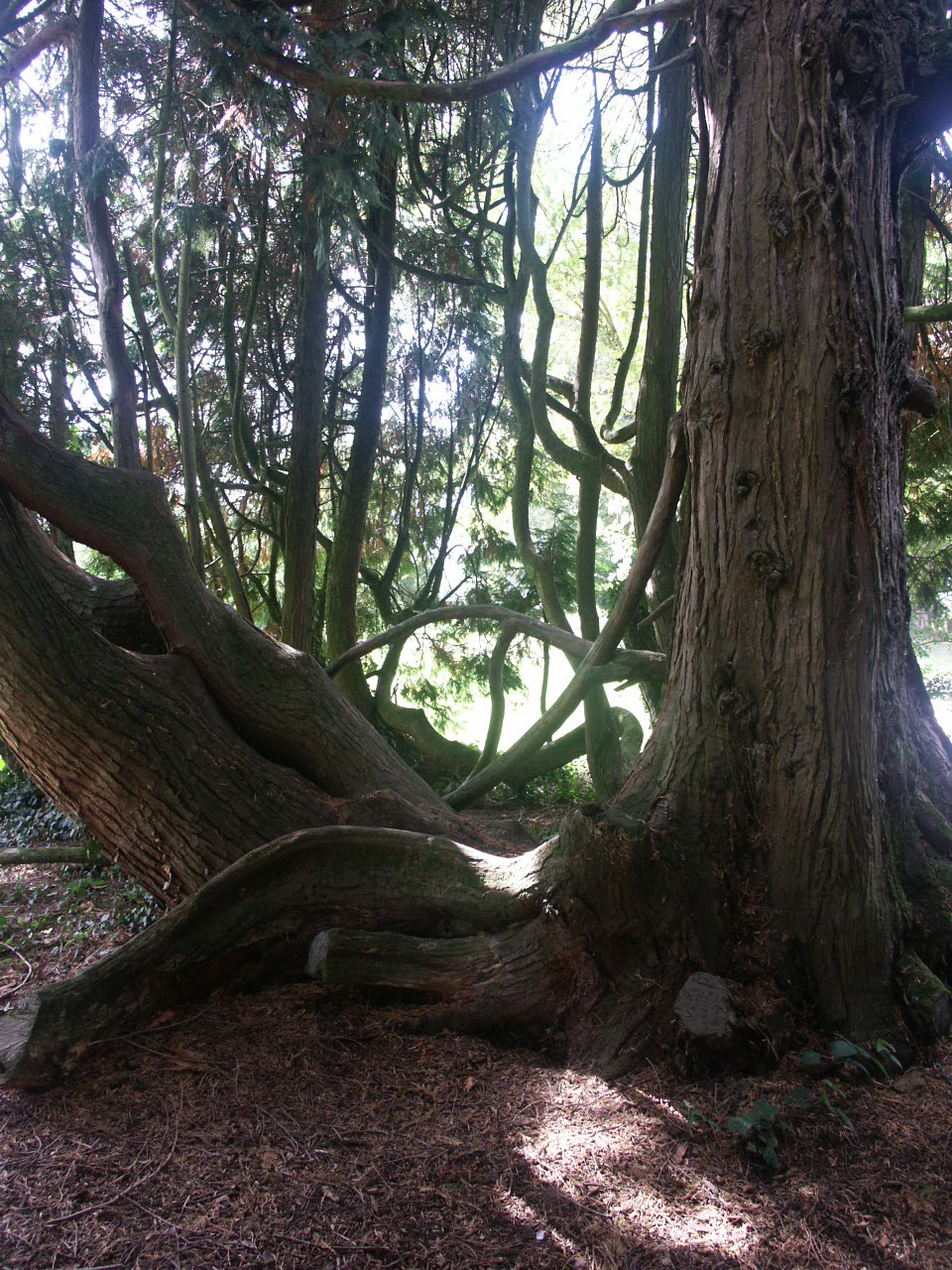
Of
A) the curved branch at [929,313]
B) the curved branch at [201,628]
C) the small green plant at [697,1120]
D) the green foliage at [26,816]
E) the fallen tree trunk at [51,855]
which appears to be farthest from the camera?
the green foliage at [26,816]

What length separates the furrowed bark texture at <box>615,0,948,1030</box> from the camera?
3.10m

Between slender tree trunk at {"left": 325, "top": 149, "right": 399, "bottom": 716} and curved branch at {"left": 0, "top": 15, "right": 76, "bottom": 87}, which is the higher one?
curved branch at {"left": 0, "top": 15, "right": 76, "bottom": 87}

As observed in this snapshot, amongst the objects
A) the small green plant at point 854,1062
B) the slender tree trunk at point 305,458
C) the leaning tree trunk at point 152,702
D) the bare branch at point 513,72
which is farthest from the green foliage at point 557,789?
the bare branch at point 513,72

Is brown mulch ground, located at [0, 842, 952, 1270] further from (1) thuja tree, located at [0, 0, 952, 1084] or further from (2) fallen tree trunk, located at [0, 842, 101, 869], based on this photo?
(2) fallen tree trunk, located at [0, 842, 101, 869]

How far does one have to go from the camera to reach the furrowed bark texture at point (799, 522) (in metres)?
3.10

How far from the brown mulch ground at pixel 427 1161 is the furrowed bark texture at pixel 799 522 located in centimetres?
60

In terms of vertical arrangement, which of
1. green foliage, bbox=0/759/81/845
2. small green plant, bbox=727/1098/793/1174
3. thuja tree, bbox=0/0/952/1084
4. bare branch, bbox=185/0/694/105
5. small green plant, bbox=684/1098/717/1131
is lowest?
small green plant, bbox=684/1098/717/1131

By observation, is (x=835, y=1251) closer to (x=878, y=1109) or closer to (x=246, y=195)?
(x=878, y=1109)

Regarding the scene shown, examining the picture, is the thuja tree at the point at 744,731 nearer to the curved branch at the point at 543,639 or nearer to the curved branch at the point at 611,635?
the curved branch at the point at 611,635

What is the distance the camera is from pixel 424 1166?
2.51 metres

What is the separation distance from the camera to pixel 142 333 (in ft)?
26.7

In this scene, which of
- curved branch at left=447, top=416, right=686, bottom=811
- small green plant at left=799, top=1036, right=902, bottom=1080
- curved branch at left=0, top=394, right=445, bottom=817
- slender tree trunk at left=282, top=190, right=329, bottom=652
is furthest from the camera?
slender tree trunk at left=282, top=190, right=329, bottom=652

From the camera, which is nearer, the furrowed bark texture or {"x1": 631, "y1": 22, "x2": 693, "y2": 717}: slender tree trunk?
the furrowed bark texture

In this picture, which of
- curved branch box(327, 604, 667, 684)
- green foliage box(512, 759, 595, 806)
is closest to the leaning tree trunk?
curved branch box(327, 604, 667, 684)
